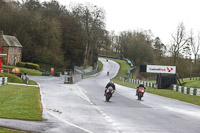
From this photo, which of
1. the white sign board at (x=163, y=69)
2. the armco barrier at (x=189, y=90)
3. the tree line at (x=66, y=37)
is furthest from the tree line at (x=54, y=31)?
the armco barrier at (x=189, y=90)

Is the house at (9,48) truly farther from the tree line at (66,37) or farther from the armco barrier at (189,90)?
the armco barrier at (189,90)

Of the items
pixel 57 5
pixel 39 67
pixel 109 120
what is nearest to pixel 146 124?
pixel 109 120

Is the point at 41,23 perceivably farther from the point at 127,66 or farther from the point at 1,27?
the point at 127,66

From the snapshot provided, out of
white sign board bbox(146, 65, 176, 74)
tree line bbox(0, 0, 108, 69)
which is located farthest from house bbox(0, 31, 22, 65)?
white sign board bbox(146, 65, 176, 74)

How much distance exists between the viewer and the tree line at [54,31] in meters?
80.2

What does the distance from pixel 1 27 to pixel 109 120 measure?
7065 centimetres

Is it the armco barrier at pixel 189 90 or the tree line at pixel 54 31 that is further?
the tree line at pixel 54 31

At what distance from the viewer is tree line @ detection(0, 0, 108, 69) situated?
8019cm

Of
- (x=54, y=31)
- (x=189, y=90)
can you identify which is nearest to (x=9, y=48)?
(x=54, y=31)

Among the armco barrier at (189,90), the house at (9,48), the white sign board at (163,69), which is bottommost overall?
the armco barrier at (189,90)

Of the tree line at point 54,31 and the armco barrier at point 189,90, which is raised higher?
the tree line at point 54,31

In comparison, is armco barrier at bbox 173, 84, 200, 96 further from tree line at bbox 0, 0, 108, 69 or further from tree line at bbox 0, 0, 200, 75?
tree line at bbox 0, 0, 108, 69

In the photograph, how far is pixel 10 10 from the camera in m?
79.4

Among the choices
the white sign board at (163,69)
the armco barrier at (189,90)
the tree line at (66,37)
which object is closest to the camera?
the armco barrier at (189,90)
